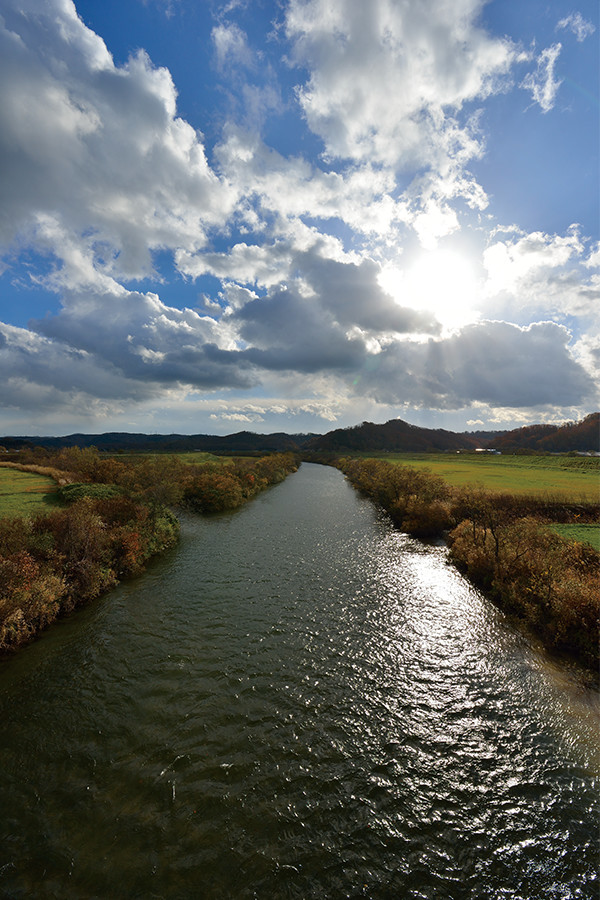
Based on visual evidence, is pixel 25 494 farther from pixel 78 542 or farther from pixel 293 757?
pixel 293 757

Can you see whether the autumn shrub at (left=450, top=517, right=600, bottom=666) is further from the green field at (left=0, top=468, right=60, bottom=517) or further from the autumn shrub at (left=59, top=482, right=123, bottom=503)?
the autumn shrub at (left=59, top=482, right=123, bottom=503)

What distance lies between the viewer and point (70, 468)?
160ft

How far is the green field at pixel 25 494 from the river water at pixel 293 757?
1160 cm

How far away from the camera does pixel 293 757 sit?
10336 mm

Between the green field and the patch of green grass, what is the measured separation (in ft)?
124

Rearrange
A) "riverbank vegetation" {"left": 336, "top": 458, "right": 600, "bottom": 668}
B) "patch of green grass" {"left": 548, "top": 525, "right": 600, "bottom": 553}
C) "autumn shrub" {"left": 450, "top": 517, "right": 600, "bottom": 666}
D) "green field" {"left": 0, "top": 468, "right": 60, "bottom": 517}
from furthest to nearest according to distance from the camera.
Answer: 1. "green field" {"left": 0, "top": 468, "right": 60, "bottom": 517}
2. "patch of green grass" {"left": 548, "top": 525, "right": 600, "bottom": 553}
3. "riverbank vegetation" {"left": 336, "top": 458, "right": 600, "bottom": 668}
4. "autumn shrub" {"left": 450, "top": 517, "right": 600, "bottom": 666}

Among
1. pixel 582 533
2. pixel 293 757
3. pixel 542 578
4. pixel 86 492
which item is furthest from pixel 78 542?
pixel 582 533

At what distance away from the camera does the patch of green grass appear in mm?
22406

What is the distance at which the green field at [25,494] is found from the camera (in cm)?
2436

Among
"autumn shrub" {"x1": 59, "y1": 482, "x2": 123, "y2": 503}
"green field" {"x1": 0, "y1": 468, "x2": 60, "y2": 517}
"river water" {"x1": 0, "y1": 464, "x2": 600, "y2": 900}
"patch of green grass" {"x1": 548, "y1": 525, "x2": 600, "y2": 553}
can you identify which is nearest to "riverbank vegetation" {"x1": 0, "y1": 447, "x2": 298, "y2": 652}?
"autumn shrub" {"x1": 59, "y1": 482, "x2": 123, "y2": 503}

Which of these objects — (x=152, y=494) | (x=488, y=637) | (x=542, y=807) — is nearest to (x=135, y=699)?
(x=542, y=807)

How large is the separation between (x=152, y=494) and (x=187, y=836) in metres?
28.8

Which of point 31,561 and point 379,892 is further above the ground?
point 31,561

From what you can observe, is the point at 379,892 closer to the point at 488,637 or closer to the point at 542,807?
the point at 542,807
